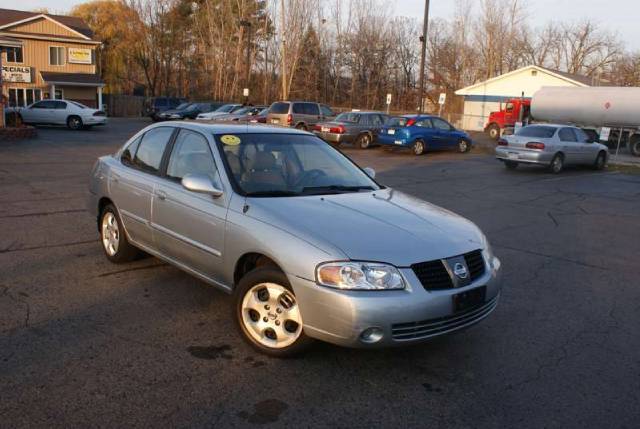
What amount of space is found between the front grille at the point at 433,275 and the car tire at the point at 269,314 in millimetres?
844

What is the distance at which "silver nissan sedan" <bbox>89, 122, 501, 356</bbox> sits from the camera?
12.1ft

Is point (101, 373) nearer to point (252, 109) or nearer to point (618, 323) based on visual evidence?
point (618, 323)

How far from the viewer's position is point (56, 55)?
1796 inches

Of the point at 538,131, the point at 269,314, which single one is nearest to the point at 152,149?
the point at 269,314

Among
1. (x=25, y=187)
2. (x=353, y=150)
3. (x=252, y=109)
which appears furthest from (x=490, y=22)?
(x=25, y=187)

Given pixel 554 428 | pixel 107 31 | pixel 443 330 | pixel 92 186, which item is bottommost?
pixel 554 428

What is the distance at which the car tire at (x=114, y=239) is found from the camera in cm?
597

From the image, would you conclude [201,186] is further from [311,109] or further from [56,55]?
[56,55]

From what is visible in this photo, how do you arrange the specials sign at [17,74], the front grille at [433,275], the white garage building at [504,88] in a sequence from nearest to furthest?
the front grille at [433,275], the specials sign at [17,74], the white garage building at [504,88]

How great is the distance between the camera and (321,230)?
12.9 ft

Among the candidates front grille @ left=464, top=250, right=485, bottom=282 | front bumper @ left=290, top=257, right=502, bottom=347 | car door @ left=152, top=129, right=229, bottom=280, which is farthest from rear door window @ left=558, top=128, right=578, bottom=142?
front bumper @ left=290, top=257, right=502, bottom=347

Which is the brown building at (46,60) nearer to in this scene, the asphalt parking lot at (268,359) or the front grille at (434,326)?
the asphalt parking lot at (268,359)

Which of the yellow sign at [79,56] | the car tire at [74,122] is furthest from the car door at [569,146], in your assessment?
the yellow sign at [79,56]

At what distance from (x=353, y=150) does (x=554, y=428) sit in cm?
2198
